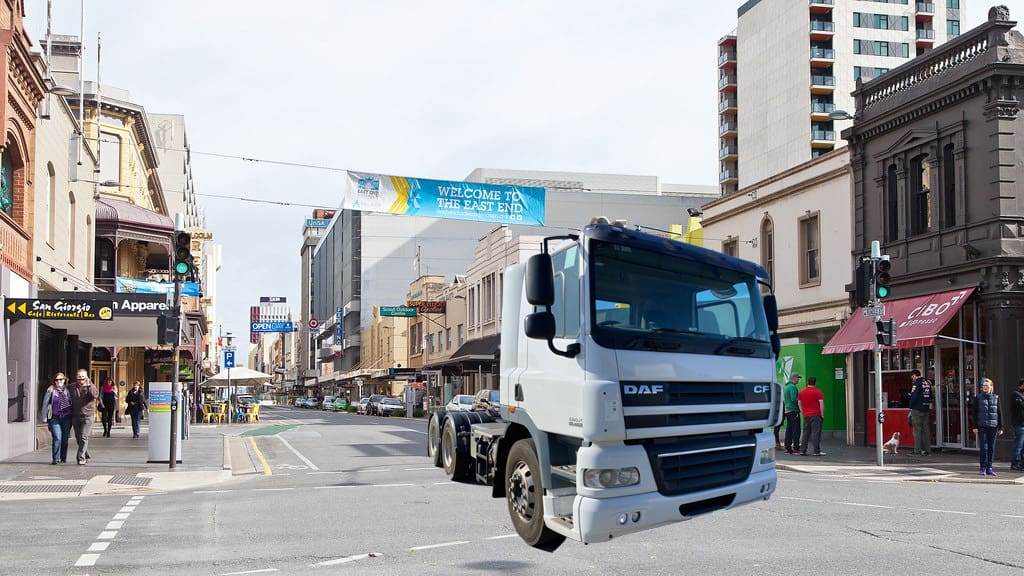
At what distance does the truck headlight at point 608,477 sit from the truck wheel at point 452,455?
2.33 m

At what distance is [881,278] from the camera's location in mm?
20422

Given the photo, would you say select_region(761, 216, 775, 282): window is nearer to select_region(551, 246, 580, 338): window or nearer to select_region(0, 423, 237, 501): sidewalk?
select_region(0, 423, 237, 501): sidewalk

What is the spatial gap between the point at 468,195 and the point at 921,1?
207 ft

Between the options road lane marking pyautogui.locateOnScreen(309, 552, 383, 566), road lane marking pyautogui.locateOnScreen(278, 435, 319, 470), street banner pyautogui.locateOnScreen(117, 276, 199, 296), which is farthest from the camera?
street banner pyautogui.locateOnScreen(117, 276, 199, 296)

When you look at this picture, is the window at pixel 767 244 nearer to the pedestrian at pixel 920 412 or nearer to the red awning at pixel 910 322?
the red awning at pixel 910 322

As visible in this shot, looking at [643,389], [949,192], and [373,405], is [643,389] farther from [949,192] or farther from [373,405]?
[373,405]

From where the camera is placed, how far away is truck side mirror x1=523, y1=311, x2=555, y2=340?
6.72 metres

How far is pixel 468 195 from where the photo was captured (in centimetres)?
2416

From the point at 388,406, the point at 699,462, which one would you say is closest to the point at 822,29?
the point at 388,406

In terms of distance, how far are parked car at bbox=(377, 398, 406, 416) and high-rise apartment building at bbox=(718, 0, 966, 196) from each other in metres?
33.6

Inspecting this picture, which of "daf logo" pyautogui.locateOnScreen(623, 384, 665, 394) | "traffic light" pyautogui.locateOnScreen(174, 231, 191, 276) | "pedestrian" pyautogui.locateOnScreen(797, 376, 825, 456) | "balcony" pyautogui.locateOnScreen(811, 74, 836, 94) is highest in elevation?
"balcony" pyautogui.locateOnScreen(811, 74, 836, 94)

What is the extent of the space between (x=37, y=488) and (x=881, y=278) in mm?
16667

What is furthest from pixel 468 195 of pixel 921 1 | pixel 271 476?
pixel 921 1

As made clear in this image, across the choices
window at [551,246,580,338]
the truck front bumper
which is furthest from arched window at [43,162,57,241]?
the truck front bumper
